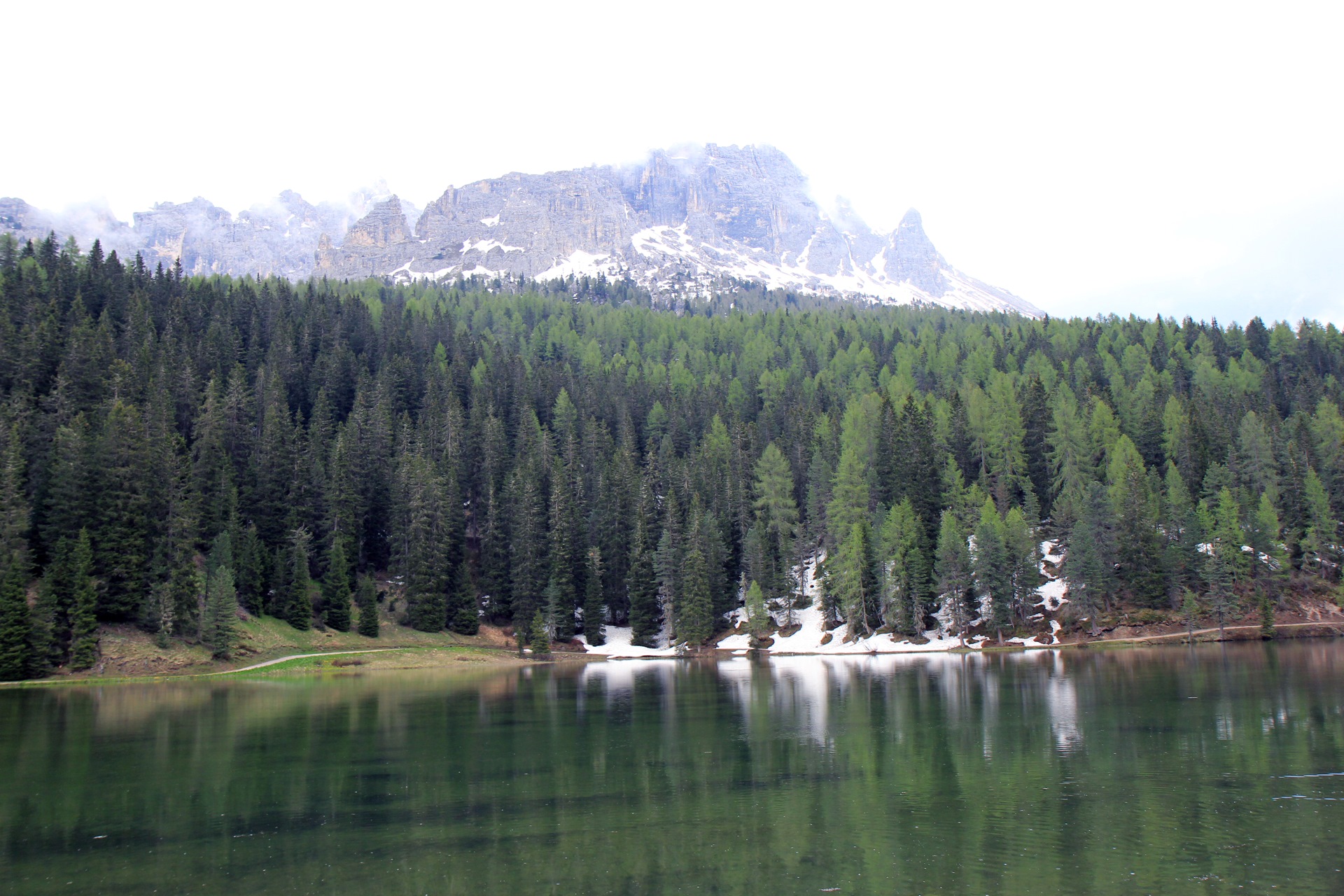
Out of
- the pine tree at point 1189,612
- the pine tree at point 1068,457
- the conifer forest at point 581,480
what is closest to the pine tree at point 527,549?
the conifer forest at point 581,480

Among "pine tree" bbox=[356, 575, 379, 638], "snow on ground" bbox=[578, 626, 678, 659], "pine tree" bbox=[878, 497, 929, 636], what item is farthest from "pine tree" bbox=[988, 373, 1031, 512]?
"pine tree" bbox=[356, 575, 379, 638]

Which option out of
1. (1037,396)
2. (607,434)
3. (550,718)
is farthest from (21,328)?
(1037,396)

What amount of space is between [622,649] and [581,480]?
85.2 ft

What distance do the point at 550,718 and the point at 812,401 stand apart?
326 ft

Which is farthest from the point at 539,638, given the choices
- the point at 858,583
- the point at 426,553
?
the point at 858,583

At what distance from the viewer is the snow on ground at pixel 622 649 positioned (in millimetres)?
99000

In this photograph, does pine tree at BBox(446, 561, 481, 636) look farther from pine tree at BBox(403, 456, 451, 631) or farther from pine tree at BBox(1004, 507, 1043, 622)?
pine tree at BBox(1004, 507, 1043, 622)

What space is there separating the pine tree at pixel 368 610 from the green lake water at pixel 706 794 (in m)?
39.9

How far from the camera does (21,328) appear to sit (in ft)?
333

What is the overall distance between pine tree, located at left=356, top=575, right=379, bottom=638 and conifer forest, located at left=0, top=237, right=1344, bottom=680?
298 mm

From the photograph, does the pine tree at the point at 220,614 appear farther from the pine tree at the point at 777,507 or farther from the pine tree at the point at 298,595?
the pine tree at the point at 777,507

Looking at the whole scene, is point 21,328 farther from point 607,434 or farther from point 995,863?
point 995,863

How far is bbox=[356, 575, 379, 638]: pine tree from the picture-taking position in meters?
90.8

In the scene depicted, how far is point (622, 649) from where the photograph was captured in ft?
334
